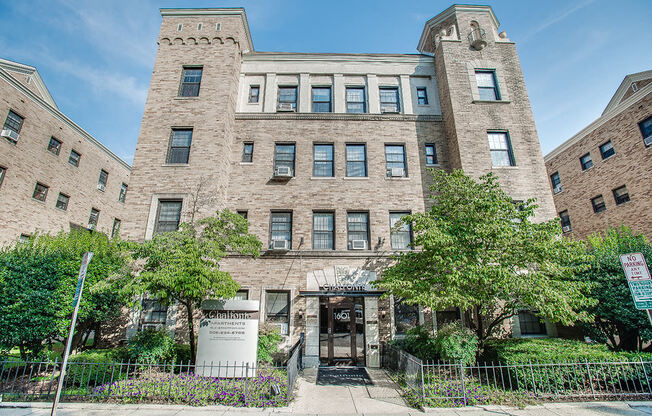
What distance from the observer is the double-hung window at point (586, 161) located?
20.9 metres

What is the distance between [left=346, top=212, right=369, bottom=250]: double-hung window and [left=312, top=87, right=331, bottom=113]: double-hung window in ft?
20.4

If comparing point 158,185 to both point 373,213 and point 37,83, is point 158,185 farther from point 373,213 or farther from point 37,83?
point 37,83

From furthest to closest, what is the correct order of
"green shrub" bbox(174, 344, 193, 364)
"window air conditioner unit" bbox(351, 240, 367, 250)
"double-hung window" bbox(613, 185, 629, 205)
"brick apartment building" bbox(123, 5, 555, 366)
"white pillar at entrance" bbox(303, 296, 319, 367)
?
1. "double-hung window" bbox(613, 185, 629, 205)
2. "window air conditioner unit" bbox(351, 240, 367, 250)
3. "brick apartment building" bbox(123, 5, 555, 366)
4. "white pillar at entrance" bbox(303, 296, 319, 367)
5. "green shrub" bbox(174, 344, 193, 364)

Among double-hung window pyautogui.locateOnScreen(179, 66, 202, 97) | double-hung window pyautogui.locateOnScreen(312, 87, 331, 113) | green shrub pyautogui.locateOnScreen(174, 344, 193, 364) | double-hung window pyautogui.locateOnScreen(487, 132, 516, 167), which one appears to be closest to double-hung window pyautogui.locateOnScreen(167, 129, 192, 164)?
double-hung window pyautogui.locateOnScreen(179, 66, 202, 97)

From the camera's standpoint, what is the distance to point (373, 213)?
47.2ft

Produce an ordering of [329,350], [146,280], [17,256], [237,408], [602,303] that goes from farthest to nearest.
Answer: [329,350] < [602,303] < [17,256] < [146,280] < [237,408]

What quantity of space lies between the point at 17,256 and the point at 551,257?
17204 mm

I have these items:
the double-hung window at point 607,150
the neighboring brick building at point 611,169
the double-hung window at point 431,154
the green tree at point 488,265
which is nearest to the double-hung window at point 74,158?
the green tree at point 488,265

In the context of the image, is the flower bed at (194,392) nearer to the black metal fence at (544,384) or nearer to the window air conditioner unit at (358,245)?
the black metal fence at (544,384)

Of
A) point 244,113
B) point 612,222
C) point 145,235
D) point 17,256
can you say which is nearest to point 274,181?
point 244,113

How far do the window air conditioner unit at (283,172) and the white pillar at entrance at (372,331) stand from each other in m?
6.84

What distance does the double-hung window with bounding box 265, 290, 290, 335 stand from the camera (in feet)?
42.3

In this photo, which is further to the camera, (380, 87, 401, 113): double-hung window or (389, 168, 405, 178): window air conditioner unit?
(380, 87, 401, 113): double-hung window

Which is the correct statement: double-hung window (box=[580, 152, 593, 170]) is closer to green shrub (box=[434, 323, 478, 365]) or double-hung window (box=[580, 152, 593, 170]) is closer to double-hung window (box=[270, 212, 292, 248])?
green shrub (box=[434, 323, 478, 365])
